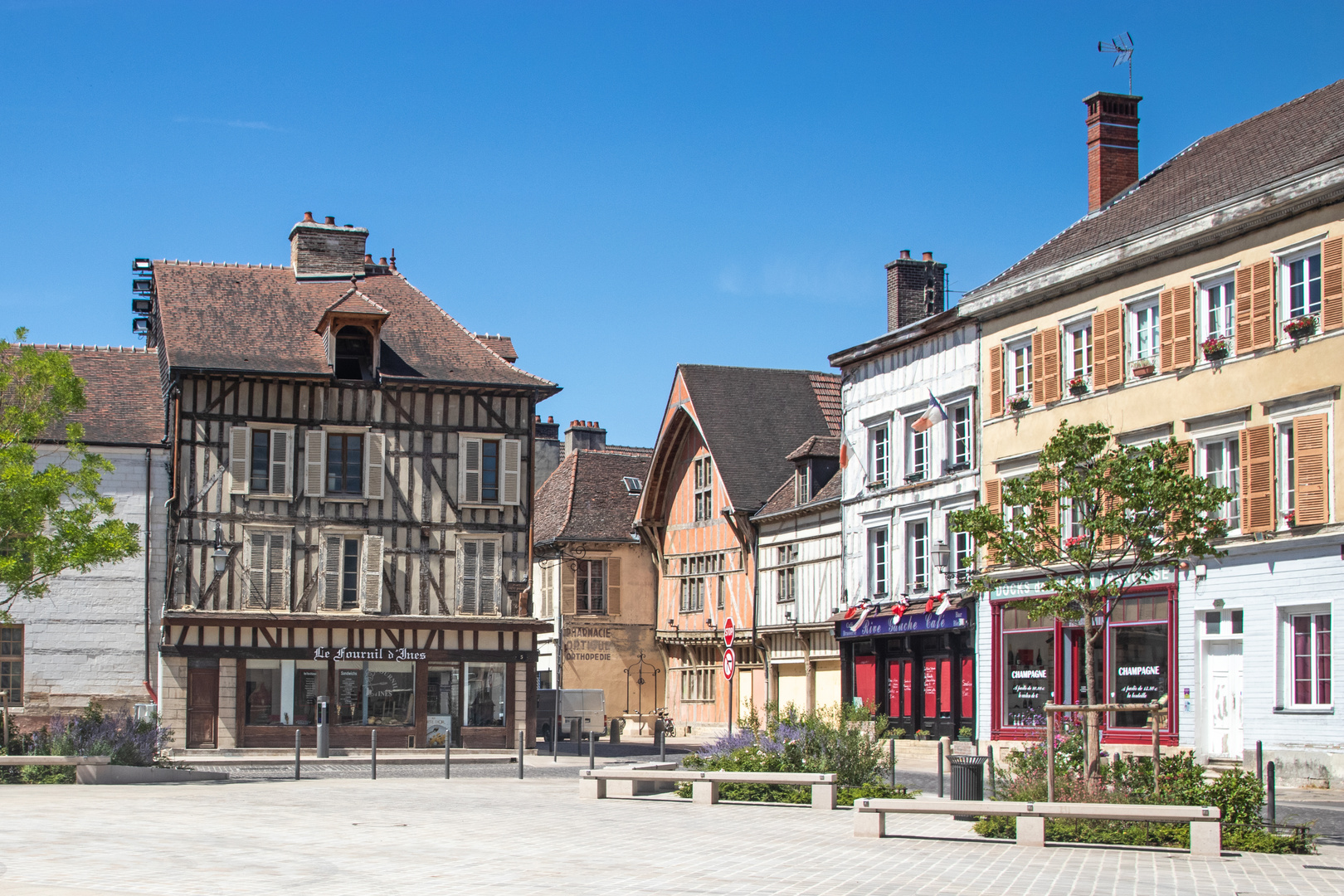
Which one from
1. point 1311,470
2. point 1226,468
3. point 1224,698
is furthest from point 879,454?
Answer: point 1311,470

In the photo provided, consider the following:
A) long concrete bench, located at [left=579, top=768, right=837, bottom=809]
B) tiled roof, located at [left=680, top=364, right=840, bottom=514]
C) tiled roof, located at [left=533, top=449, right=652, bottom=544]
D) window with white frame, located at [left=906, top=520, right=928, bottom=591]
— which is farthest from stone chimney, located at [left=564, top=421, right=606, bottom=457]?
long concrete bench, located at [left=579, top=768, right=837, bottom=809]

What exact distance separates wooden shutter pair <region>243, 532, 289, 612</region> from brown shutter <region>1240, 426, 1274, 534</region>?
19.3m

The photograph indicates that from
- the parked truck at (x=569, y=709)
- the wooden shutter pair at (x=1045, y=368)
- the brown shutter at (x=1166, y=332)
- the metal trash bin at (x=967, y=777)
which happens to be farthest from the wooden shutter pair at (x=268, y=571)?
the metal trash bin at (x=967, y=777)

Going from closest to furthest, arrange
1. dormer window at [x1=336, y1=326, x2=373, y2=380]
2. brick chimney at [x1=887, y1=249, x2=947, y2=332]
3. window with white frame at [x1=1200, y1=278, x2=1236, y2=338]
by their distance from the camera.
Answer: window with white frame at [x1=1200, y1=278, x2=1236, y2=338], dormer window at [x1=336, y1=326, x2=373, y2=380], brick chimney at [x1=887, y1=249, x2=947, y2=332]

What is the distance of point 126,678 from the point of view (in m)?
32.5

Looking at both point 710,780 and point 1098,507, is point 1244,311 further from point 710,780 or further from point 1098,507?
point 710,780

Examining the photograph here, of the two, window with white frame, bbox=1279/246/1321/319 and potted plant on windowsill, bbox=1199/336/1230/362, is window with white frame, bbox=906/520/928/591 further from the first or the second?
window with white frame, bbox=1279/246/1321/319

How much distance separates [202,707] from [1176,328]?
66.3ft

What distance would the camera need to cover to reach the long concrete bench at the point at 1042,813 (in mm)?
12531

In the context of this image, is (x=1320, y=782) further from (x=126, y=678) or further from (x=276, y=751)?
(x=126, y=678)

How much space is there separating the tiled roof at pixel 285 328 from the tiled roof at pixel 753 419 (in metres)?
7.55

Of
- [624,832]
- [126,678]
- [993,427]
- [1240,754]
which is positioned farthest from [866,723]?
[126,678]

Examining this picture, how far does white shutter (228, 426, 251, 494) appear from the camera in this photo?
108ft

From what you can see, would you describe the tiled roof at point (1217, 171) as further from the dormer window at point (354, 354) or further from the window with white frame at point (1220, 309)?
the dormer window at point (354, 354)
